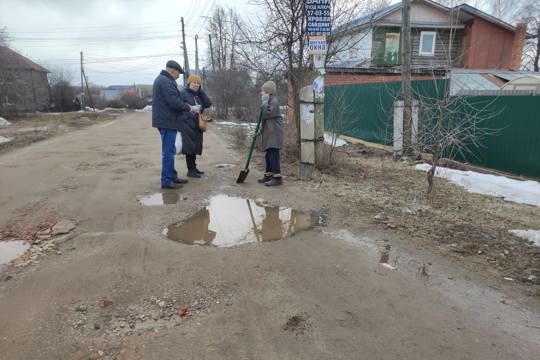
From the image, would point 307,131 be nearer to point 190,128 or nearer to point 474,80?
point 190,128

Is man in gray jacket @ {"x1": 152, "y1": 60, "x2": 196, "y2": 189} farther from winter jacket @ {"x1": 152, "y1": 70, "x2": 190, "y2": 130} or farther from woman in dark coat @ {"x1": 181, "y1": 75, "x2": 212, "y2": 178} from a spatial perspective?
woman in dark coat @ {"x1": 181, "y1": 75, "x2": 212, "y2": 178}

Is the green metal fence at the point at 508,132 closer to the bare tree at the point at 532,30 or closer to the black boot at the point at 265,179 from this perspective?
the black boot at the point at 265,179

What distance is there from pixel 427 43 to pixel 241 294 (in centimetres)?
2291

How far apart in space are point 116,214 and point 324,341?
3.32 meters

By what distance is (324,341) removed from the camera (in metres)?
2.39

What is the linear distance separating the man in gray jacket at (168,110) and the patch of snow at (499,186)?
16.2 ft

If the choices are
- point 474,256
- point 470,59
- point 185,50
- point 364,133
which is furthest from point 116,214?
point 185,50

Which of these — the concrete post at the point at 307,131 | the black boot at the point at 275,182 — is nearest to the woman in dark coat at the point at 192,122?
the black boot at the point at 275,182

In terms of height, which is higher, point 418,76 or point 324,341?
point 418,76

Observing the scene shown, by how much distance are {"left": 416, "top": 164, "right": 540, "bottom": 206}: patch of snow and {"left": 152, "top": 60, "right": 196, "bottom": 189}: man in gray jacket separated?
16.2 ft

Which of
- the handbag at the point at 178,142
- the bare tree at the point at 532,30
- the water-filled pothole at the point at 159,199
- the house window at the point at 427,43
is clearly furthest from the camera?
the bare tree at the point at 532,30

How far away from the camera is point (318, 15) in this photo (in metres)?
6.12

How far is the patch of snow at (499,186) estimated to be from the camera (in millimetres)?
5777

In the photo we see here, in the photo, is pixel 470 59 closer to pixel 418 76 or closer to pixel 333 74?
pixel 418 76
